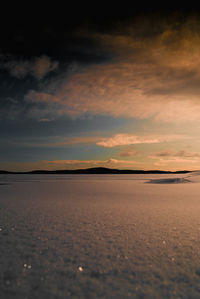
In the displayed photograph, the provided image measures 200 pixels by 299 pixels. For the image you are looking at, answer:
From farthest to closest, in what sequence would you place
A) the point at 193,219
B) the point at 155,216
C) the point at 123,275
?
the point at 155,216
the point at 193,219
the point at 123,275

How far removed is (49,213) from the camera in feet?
23.7

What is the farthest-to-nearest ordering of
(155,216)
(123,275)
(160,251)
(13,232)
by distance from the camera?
(155,216) → (13,232) → (160,251) → (123,275)

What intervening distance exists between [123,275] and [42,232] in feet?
8.53

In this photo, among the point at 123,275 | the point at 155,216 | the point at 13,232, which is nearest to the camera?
the point at 123,275

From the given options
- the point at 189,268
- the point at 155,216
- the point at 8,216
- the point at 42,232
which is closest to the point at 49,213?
the point at 8,216

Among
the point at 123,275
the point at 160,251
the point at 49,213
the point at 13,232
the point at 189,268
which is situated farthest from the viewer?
the point at 49,213

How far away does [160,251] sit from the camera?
3.84 m

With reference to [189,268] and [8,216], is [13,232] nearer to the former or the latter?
[8,216]

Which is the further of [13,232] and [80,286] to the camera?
[13,232]

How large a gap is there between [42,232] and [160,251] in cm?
271

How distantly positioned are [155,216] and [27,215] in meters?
4.11

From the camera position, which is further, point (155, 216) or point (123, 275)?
point (155, 216)

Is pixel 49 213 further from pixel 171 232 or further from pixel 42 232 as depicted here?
pixel 171 232

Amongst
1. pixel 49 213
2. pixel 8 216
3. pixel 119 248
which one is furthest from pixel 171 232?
pixel 8 216
